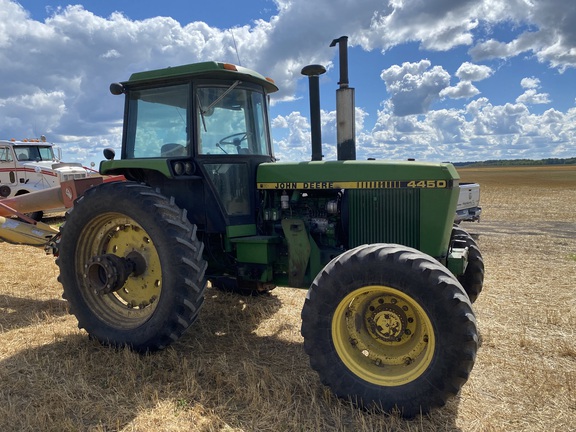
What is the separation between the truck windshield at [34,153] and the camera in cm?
1450

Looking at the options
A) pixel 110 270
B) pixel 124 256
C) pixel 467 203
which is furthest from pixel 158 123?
pixel 467 203

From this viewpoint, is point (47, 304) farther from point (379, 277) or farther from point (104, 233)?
point (379, 277)

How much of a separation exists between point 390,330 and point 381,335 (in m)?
0.08

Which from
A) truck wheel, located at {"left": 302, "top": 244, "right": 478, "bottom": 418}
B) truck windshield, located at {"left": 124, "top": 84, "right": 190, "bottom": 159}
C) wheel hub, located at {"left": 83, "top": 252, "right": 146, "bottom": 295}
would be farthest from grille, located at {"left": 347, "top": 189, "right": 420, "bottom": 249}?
wheel hub, located at {"left": 83, "top": 252, "right": 146, "bottom": 295}

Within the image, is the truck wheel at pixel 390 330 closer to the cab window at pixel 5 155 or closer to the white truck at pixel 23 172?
the white truck at pixel 23 172

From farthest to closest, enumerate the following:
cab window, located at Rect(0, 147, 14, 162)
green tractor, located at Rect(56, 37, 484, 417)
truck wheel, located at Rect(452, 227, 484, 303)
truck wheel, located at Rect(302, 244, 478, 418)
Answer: cab window, located at Rect(0, 147, 14, 162) < truck wheel, located at Rect(452, 227, 484, 303) < green tractor, located at Rect(56, 37, 484, 417) < truck wheel, located at Rect(302, 244, 478, 418)

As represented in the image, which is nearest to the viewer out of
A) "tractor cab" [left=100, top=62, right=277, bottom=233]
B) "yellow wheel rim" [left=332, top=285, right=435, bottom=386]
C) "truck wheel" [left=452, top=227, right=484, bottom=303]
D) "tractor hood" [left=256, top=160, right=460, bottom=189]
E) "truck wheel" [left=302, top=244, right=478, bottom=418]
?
"truck wheel" [left=302, top=244, right=478, bottom=418]

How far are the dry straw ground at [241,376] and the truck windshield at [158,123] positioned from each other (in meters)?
1.85

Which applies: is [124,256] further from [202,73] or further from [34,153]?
[34,153]

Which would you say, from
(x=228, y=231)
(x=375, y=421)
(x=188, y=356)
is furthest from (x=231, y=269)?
(x=375, y=421)

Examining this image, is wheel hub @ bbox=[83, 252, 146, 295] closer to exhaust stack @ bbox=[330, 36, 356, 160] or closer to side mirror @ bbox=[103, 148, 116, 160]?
side mirror @ bbox=[103, 148, 116, 160]

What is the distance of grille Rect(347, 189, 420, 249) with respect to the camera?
4.14 meters

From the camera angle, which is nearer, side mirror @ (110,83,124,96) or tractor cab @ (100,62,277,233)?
tractor cab @ (100,62,277,233)

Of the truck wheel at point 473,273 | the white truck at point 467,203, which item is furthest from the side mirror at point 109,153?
the white truck at point 467,203
